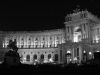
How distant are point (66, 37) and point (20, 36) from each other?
26849mm

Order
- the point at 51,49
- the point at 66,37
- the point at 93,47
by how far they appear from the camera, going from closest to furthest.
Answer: the point at 93,47
the point at 66,37
the point at 51,49

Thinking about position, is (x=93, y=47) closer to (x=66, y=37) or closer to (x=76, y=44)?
(x=76, y=44)

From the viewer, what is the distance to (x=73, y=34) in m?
83.1

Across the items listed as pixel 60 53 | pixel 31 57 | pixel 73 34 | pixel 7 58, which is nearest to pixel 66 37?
pixel 73 34

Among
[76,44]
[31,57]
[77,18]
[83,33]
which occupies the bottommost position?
[31,57]

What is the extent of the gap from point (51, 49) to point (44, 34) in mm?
10031

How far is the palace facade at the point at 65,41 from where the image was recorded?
7200cm

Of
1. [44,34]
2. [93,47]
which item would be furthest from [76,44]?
[44,34]

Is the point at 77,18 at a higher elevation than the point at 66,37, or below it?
higher

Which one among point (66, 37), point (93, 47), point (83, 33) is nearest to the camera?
point (93, 47)

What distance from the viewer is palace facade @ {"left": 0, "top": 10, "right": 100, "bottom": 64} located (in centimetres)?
7200

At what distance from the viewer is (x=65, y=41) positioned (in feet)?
279

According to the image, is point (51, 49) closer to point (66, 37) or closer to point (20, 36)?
point (66, 37)

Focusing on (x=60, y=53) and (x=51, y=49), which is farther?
(x=51, y=49)
